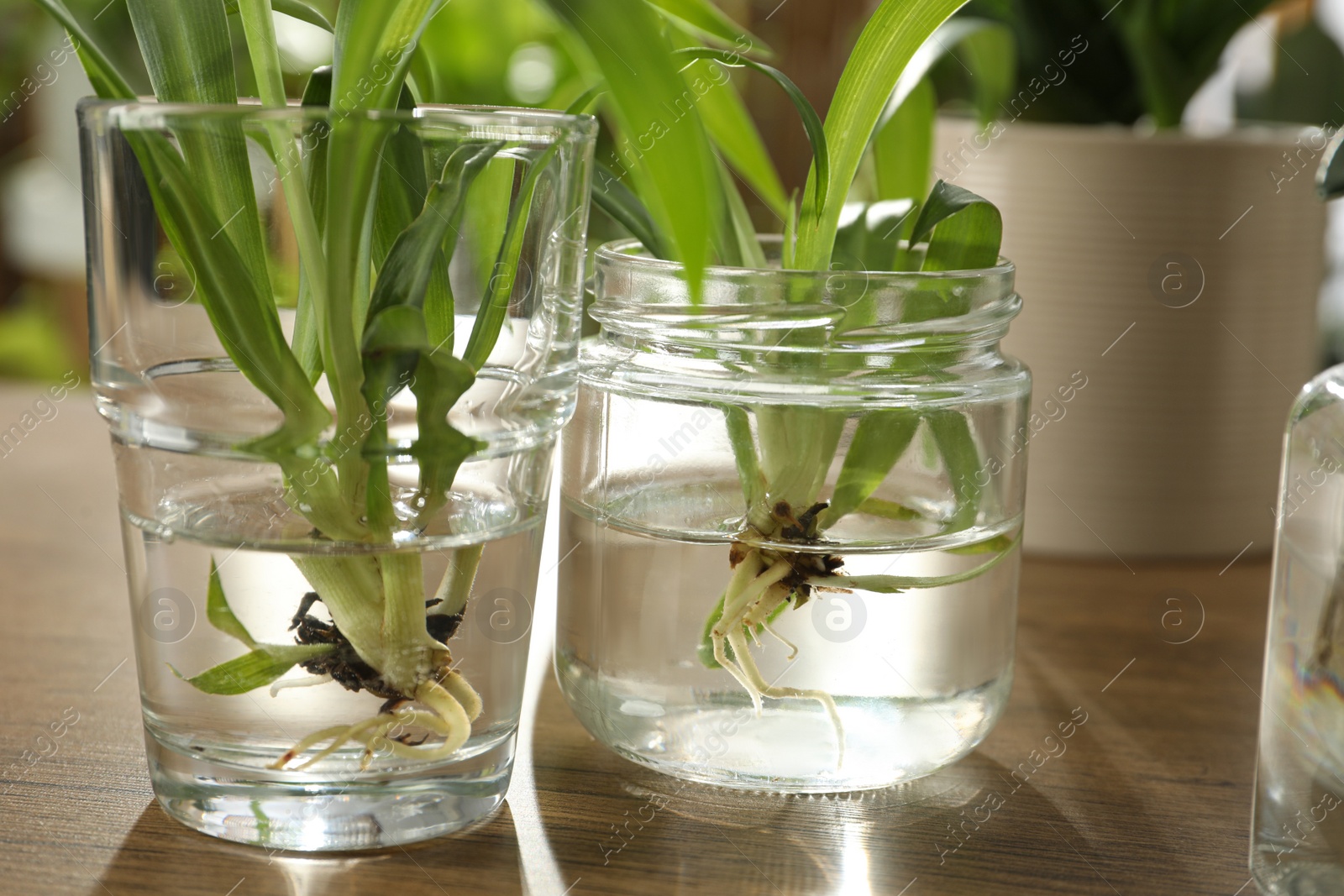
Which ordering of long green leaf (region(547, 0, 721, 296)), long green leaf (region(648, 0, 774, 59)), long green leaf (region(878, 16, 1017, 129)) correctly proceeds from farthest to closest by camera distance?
long green leaf (region(878, 16, 1017, 129))
long green leaf (region(648, 0, 774, 59))
long green leaf (region(547, 0, 721, 296))

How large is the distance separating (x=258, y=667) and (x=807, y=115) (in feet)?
0.72

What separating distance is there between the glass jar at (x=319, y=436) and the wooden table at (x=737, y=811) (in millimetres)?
20

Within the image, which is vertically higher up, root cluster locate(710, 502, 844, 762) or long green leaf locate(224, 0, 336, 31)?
long green leaf locate(224, 0, 336, 31)

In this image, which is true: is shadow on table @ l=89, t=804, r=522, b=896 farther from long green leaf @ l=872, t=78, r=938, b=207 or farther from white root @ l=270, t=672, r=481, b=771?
long green leaf @ l=872, t=78, r=938, b=207

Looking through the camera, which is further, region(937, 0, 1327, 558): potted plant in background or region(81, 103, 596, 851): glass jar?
region(937, 0, 1327, 558): potted plant in background

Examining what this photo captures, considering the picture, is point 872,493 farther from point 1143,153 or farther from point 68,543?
point 68,543

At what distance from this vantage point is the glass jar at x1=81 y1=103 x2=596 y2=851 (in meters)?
0.31

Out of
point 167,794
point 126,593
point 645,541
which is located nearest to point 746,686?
point 645,541

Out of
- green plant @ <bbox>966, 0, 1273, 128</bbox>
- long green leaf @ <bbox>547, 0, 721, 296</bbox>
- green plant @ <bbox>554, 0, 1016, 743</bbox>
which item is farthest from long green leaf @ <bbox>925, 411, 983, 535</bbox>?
green plant @ <bbox>966, 0, 1273, 128</bbox>

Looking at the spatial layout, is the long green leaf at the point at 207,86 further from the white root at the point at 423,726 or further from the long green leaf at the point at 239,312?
the white root at the point at 423,726

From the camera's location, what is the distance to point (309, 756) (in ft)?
1.08

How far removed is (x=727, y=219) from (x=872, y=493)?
10 cm

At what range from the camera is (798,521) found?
38 cm

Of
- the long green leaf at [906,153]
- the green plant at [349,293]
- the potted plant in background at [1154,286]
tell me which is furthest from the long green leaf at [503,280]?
the potted plant in background at [1154,286]
